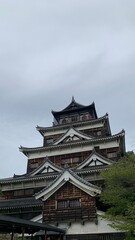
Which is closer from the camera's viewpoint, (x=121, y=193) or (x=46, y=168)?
(x=121, y=193)

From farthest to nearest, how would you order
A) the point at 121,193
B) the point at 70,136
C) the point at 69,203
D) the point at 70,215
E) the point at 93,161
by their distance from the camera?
the point at 70,136
the point at 93,161
the point at 69,203
the point at 70,215
the point at 121,193

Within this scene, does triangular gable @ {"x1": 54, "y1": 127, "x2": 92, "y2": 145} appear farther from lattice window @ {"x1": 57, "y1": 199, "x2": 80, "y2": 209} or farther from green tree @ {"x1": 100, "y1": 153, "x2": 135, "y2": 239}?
green tree @ {"x1": 100, "y1": 153, "x2": 135, "y2": 239}

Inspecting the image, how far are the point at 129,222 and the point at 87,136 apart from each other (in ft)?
52.1

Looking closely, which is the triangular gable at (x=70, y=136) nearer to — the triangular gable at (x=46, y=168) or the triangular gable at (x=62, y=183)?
the triangular gable at (x=46, y=168)

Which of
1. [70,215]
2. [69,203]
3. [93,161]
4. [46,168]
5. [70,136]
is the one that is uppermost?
[70,136]

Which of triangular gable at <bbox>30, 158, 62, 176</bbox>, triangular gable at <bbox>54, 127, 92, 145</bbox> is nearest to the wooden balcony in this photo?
triangular gable at <bbox>30, 158, 62, 176</bbox>

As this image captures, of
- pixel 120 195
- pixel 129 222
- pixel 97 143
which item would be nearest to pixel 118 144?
pixel 97 143

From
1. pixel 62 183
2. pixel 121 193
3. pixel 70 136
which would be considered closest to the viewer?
pixel 121 193

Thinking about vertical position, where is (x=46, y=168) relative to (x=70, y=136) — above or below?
below

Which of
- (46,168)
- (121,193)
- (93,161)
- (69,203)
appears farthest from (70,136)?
(121,193)

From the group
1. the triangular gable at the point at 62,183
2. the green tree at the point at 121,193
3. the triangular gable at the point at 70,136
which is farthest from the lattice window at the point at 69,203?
the triangular gable at the point at 70,136

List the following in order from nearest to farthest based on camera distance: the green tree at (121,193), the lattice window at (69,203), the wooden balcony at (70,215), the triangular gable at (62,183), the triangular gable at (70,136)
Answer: the green tree at (121,193) → the wooden balcony at (70,215) → the triangular gable at (62,183) → the lattice window at (69,203) → the triangular gable at (70,136)

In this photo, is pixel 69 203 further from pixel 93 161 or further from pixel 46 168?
pixel 46 168

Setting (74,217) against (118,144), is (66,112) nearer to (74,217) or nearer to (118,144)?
A: (118,144)
